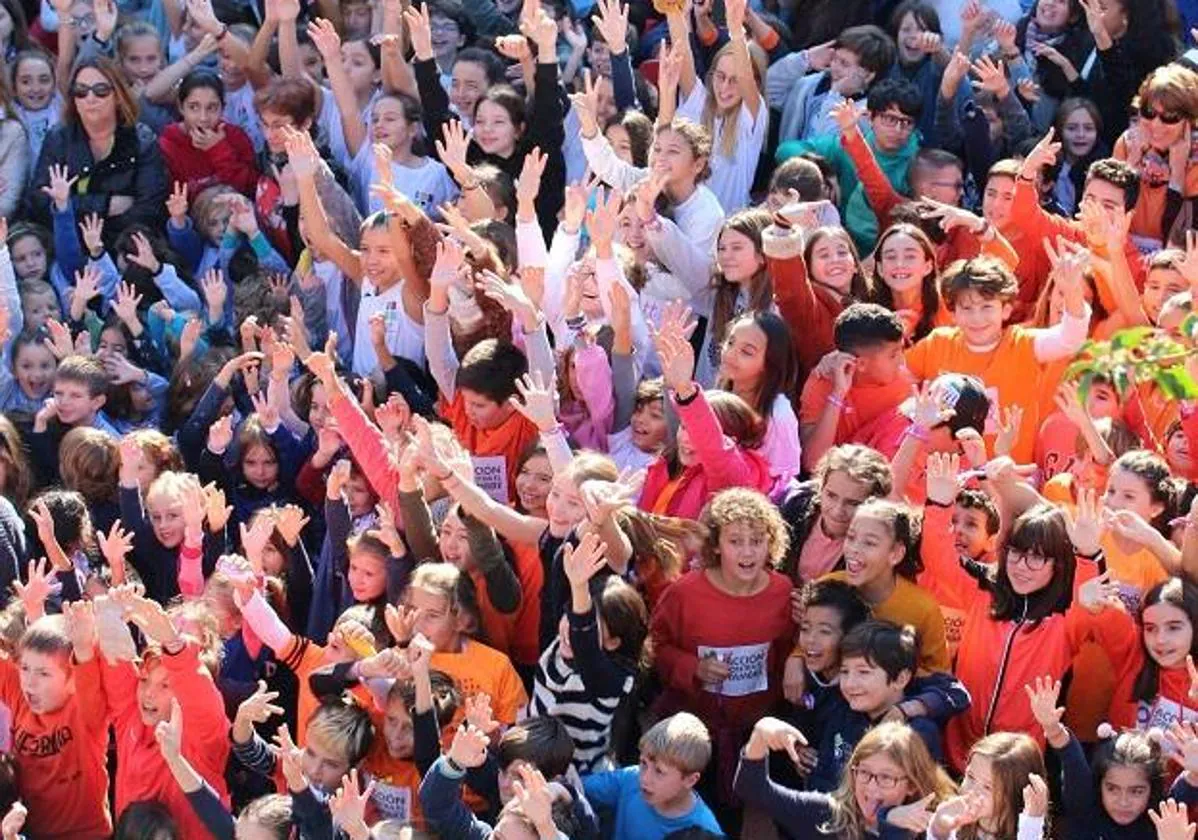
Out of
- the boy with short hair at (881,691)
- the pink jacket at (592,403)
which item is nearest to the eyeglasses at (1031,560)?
the boy with short hair at (881,691)

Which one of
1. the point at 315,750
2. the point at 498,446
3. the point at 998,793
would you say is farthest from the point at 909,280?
the point at 315,750

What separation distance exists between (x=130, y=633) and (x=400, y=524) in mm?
928

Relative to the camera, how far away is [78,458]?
9750 mm

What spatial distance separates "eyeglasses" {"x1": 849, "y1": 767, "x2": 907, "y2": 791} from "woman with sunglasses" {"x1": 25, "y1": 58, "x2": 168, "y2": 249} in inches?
202

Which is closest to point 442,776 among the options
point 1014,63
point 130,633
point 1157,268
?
point 130,633

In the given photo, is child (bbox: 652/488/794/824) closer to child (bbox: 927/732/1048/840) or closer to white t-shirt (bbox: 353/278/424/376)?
child (bbox: 927/732/1048/840)

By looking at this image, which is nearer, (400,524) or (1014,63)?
(400,524)

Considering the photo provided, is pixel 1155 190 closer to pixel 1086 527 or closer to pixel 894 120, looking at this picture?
pixel 894 120

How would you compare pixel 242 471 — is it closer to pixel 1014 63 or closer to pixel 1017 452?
pixel 1017 452

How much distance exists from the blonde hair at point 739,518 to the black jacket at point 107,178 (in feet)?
13.3

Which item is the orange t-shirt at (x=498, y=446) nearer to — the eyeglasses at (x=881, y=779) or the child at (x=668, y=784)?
the child at (x=668, y=784)

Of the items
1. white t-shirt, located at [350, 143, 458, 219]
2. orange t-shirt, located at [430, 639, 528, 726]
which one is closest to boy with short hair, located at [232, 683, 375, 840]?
orange t-shirt, located at [430, 639, 528, 726]

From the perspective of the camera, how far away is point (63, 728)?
27.8ft

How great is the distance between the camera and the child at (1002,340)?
9.05m
